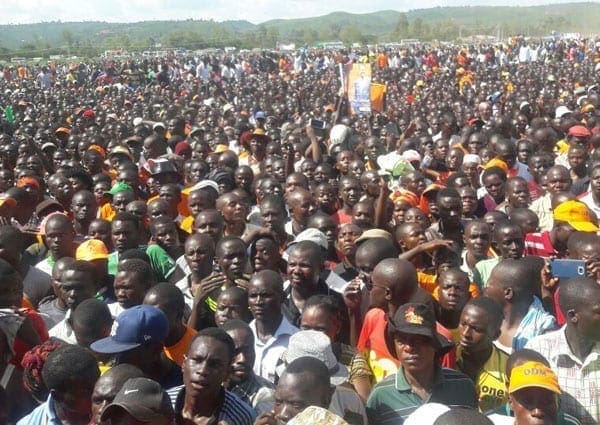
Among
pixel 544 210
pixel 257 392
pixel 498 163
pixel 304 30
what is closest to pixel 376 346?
pixel 257 392

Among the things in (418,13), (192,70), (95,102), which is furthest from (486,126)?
(418,13)

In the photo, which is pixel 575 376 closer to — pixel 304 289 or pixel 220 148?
pixel 304 289

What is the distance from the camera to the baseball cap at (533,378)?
8.60 ft

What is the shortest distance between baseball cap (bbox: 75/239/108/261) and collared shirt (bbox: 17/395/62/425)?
5.99 ft

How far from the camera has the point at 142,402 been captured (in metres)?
2.49

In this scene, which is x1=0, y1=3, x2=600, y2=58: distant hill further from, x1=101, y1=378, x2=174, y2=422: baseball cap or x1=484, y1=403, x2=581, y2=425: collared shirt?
x1=484, y1=403, x2=581, y2=425: collared shirt

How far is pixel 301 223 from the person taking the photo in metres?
5.70

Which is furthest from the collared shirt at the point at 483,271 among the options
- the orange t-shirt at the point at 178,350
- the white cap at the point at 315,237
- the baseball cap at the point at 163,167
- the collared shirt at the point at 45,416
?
the baseball cap at the point at 163,167

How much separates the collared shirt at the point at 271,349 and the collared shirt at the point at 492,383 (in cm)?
96

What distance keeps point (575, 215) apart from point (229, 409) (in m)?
2.97

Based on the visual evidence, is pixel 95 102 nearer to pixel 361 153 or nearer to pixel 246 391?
pixel 361 153

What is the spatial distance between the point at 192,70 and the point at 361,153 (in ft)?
66.2

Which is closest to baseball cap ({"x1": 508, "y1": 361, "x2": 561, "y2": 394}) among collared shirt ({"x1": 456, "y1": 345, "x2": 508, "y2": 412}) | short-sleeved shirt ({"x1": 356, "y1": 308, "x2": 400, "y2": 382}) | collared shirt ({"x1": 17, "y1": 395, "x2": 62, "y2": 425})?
collared shirt ({"x1": 456, "y1": 345, "x2": 508, "y2": 412})

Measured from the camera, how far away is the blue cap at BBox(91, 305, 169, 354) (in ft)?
10.4
